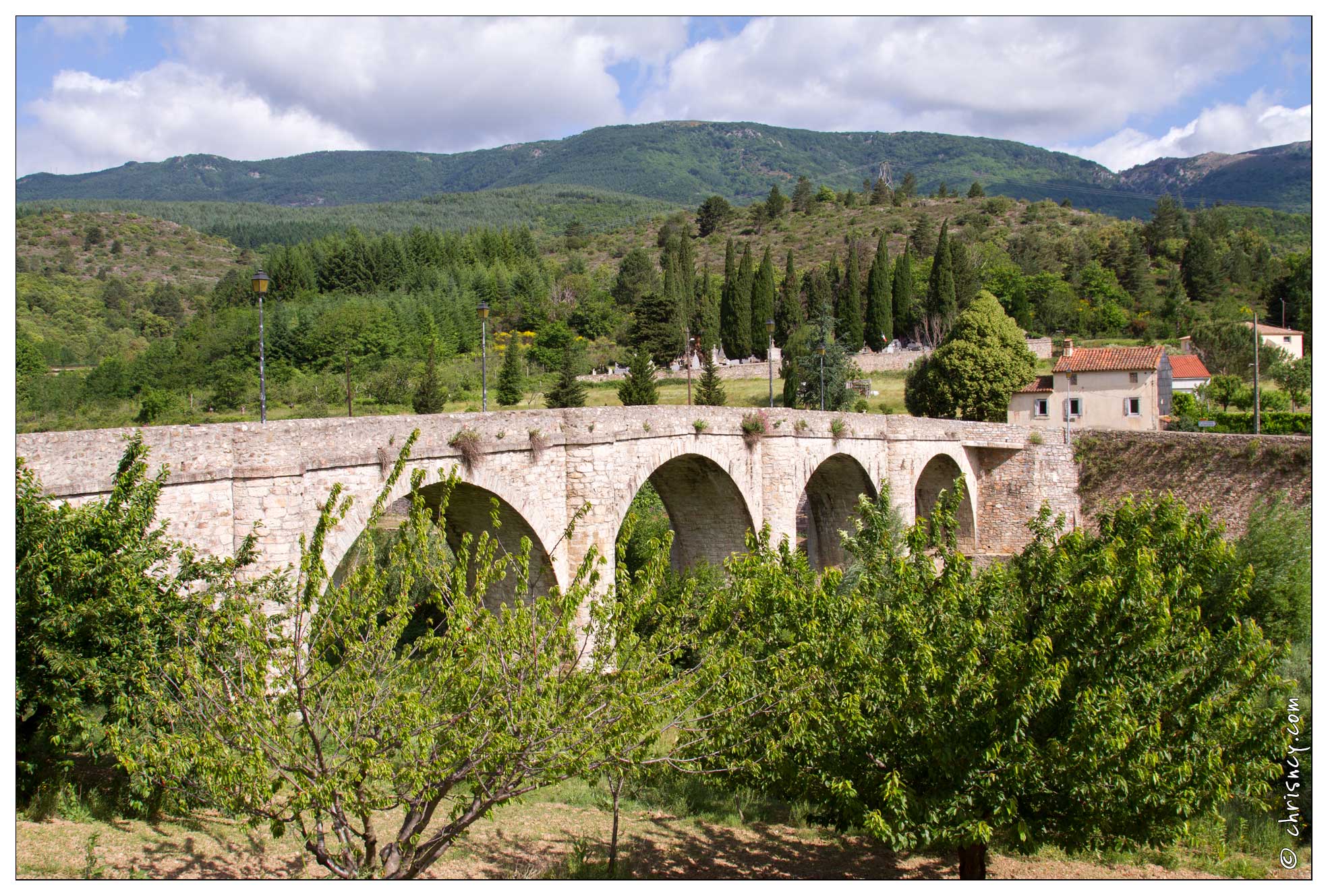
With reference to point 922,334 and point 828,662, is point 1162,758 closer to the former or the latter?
point 828,662

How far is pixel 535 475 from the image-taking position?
1725cm

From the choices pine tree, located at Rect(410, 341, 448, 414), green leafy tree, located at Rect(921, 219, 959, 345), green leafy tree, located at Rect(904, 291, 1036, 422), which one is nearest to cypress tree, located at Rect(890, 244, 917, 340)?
green leafy tree, located at Rect(921, 219, 959, 345)

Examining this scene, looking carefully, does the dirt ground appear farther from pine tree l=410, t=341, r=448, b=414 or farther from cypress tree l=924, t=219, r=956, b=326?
cypress tree l=924, t=219, r=956, b=326

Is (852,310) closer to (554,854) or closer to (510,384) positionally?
(510,384)

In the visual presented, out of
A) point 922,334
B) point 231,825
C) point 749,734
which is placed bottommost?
point 231,825

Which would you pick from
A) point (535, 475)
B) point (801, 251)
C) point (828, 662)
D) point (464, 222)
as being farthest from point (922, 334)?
point (464, 222)

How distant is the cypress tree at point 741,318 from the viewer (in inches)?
2495

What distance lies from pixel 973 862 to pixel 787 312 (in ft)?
186

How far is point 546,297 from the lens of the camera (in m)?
79.3

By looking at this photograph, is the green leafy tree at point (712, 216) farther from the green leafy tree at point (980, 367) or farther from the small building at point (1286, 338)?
the green leafy tree at point (980, 367)

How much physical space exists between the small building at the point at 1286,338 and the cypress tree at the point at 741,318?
26433 millimetres

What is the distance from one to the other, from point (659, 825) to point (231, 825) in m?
5.25

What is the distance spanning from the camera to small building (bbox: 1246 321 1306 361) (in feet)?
173

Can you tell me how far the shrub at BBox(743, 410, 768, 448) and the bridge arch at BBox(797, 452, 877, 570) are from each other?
3818 mm
